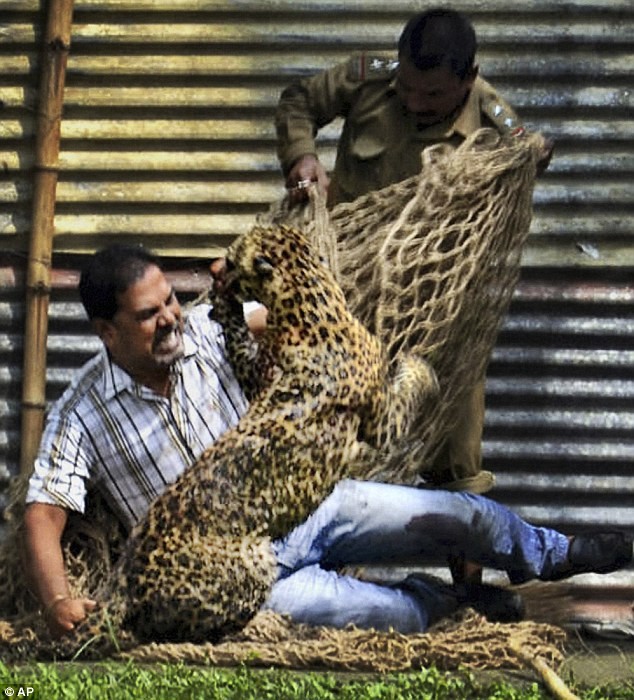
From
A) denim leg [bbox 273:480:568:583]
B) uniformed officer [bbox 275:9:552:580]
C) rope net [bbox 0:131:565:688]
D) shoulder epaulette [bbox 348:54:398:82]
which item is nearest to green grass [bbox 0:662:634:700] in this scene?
rope net [bbox 0:131:565:688]

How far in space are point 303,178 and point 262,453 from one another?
1.21 m

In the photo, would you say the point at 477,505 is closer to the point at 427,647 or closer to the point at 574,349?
the point at 427,647

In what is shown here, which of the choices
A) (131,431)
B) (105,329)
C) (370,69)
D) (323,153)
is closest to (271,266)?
(105,329)

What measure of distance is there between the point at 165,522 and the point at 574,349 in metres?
2.66

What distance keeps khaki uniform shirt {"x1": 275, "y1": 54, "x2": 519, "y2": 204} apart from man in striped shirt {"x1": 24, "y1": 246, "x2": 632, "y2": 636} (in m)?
0.98

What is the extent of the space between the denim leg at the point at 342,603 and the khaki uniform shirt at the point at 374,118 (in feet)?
4.90

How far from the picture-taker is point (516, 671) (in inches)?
210

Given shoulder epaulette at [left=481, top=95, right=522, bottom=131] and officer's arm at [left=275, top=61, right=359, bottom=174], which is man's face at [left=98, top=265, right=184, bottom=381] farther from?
shoulder epaulette at [left=481, top=95, right=522, bottom=131]

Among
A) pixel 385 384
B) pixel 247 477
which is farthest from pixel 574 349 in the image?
pixel 247 477

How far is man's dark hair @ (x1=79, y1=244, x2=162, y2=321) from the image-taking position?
18.4 ft

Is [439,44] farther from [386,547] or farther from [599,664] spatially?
[599,664]

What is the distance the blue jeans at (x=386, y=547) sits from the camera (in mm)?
5574

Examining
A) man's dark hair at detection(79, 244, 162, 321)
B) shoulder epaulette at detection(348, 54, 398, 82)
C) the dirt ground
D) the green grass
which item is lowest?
the dirt ground

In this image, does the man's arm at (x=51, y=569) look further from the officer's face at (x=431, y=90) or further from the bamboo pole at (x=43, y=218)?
the bamboo pole at (x=43, y=218)
